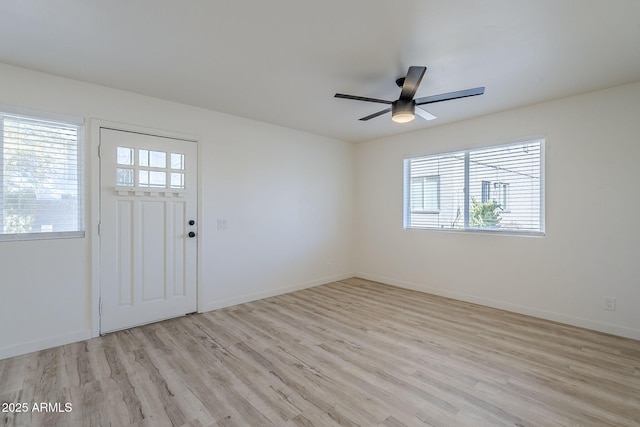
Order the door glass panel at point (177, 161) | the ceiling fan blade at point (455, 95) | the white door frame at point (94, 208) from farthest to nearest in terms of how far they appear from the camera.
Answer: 1. the door glass panel at point (177, 161)
2. the white door frame at point (94, 208)
3. the ceiling fan blade at point (455, 95)

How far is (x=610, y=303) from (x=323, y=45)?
390cm

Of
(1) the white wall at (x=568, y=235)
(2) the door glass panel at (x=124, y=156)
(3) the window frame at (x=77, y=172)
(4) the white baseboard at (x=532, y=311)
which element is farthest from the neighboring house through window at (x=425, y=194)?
(3) the window frame at (x=77, y=172)

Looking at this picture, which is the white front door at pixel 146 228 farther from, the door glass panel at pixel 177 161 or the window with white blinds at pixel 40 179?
the window with white blinds at pixel 40 179

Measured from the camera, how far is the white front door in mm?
3152

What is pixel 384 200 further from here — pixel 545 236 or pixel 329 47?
pixel 329 47

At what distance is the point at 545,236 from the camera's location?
11.7 feet

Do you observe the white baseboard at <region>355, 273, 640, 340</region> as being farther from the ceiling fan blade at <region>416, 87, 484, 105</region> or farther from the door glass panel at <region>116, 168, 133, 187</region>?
the door glass panel at <region>116, 168, 133, 187</region>

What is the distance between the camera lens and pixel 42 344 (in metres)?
2.77

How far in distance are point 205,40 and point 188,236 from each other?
2285 mm

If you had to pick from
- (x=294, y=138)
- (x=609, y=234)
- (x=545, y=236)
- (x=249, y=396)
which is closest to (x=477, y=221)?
(x=545, y=236)

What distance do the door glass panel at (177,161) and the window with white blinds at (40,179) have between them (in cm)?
87

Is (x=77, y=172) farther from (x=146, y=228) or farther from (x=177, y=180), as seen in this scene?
(x=177, y=180)

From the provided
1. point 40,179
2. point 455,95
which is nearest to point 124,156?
point 40,179

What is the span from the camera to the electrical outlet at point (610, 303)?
10.3 feet
